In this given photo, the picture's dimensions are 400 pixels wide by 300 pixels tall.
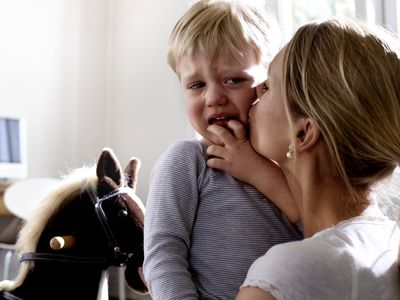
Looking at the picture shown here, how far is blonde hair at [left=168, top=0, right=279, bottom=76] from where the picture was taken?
1063mm

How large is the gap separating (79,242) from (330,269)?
77 centimetres

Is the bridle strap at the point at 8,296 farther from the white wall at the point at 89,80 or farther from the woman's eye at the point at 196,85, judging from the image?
the white wall at the point at 89,80

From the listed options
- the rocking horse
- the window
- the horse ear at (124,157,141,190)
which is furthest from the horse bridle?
the window

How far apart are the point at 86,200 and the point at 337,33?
0.77 meters

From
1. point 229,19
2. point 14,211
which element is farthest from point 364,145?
point 14,211

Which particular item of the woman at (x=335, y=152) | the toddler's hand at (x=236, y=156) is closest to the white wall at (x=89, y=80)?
the toddler's hand at (x=236, y=156)

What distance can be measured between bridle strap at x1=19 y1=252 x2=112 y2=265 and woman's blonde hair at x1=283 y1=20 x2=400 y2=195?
680mm

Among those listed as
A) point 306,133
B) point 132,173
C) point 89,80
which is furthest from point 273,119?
point 89,80

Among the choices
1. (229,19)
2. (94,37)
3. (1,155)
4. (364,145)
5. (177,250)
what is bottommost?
(1,155)

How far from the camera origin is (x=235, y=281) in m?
0.96

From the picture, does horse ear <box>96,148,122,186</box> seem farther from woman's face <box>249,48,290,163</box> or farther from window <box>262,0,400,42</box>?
window <box>262,0,400,42</box>

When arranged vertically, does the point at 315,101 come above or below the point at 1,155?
above

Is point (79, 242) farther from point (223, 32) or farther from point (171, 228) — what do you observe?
point (223, 32)

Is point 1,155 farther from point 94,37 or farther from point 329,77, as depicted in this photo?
point 329,77
